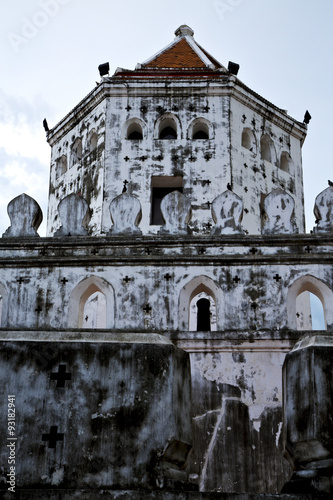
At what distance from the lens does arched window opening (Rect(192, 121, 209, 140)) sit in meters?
21.0

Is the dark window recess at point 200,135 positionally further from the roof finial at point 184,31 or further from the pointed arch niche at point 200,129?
the roof finial at point 184,31

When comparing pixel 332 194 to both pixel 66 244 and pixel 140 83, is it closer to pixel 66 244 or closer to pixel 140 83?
pixel 66 244

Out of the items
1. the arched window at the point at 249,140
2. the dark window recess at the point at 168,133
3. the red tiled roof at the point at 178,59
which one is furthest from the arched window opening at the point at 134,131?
the red tiled roof at the point at 178,59

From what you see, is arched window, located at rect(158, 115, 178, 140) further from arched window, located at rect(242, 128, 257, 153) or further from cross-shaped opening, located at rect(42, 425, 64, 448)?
cross-shaped opening, located at rect(42, 425, 64, 448)

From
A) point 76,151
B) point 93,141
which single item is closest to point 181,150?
point 93,141

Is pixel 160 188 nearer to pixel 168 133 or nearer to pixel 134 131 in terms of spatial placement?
pixel 168 133

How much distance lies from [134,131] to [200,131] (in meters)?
1.51

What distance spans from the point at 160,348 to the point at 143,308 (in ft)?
20.5

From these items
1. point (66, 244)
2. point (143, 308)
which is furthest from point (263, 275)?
point (66, 244)

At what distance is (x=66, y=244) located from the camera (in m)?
13.7

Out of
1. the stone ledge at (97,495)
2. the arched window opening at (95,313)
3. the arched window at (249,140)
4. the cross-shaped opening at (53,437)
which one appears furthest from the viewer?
the arched window at (249,140)

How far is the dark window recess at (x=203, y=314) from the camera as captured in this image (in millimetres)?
19078

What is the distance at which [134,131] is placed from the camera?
21219mm

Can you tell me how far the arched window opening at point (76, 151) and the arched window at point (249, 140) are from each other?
3873mm
